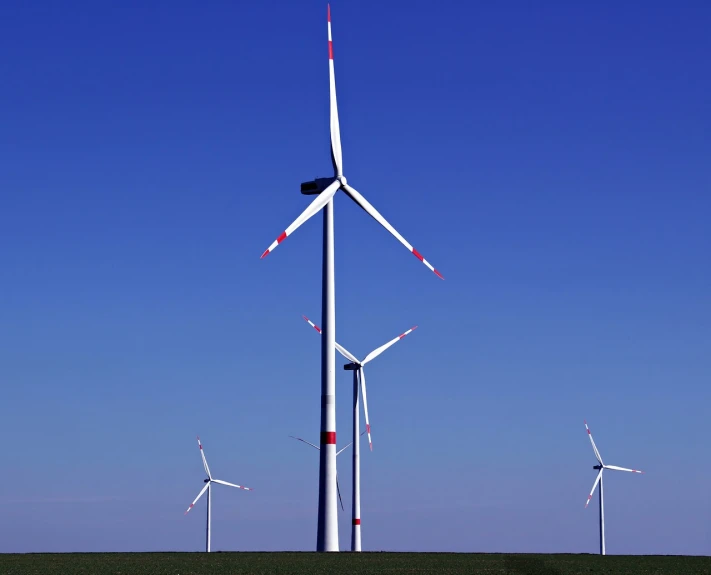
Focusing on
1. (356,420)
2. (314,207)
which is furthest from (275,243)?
(356,420)

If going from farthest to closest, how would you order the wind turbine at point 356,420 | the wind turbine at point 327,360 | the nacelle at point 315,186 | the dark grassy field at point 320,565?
the wind turbine at point 356,420
the nacelle at point 315,186
the wind turbine at point 327,360
the dark grassy field at point 320,565

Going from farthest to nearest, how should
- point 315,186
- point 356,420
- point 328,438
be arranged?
1. point 356,420
2. point 315,186
3. point 328,438

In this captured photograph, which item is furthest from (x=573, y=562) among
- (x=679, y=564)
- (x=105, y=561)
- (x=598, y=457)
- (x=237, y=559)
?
(x=598, y=457)

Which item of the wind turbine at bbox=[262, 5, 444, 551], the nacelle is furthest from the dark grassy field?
the nacelle

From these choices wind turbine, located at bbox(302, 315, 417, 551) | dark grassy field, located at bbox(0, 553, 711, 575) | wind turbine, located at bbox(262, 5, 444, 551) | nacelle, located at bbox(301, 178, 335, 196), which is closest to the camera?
dark grassy field, located at bbox(0, 553, 711, 575)

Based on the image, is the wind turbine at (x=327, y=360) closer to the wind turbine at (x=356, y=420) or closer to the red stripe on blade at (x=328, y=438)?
the red stripe on blade at (x=328, y=438)

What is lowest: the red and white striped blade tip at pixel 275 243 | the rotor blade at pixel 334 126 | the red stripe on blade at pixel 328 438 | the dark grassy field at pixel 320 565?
the dark grassy field at pixel 320 565

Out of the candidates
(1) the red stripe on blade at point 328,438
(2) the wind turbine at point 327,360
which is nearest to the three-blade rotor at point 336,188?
(2) the wind turbine at point 327,360

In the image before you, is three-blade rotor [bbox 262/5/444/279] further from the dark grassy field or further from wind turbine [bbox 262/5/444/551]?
the dark grassy field

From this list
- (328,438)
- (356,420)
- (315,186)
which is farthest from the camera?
(356,420)

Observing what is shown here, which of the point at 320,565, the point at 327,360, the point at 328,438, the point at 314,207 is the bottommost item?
the point at 320,565

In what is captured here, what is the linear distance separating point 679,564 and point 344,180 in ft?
133

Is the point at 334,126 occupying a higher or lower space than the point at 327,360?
higher

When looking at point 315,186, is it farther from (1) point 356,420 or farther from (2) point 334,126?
(1) point 356,420
